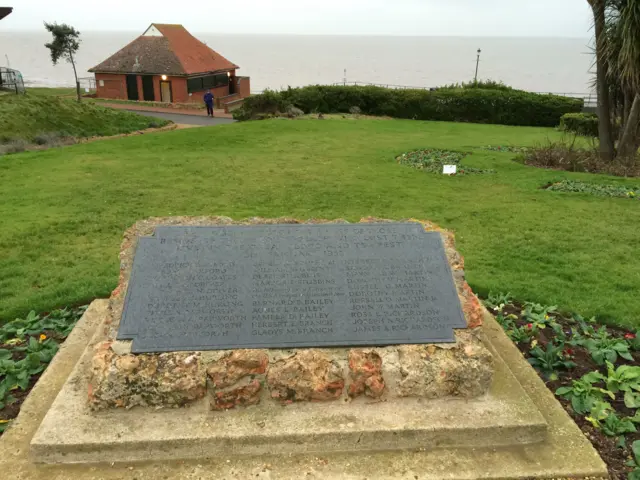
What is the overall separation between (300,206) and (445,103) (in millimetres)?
22463

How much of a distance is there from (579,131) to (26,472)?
2501cm

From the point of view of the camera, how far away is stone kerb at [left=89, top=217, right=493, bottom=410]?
3457 mm

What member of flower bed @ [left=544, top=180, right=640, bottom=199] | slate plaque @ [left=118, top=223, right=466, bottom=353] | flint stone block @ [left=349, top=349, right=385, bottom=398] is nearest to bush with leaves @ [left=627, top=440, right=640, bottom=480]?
slate plaque @ [left=118, top=223, right=466, bottom=353]

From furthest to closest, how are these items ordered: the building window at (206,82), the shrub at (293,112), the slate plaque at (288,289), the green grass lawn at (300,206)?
1. the building window at (206,82)
2. the shrub at (293,112)
3. the green grass lawn at (300,206)
4. the slate plaque at (288,289)

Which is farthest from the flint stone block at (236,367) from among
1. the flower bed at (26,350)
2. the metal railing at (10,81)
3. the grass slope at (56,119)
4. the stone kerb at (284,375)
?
the metal railing at (10,81)

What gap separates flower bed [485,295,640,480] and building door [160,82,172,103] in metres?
35.8

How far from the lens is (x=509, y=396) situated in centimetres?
370

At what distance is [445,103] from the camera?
95.5 feet

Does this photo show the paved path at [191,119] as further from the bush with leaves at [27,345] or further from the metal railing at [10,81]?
the bush with leaves at [27,345]

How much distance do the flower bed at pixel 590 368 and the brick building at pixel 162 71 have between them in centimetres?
3490

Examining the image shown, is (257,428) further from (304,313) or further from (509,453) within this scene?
(509,453)

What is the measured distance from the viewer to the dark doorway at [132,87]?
37.5 metres

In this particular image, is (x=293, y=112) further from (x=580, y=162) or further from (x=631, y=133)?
(x=631, y=133)

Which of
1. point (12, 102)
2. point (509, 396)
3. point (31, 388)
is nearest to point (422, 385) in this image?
point (509, 396)
